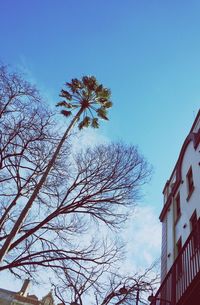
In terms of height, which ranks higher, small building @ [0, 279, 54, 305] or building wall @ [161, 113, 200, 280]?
building wall @ [161, 113, 200, 280]

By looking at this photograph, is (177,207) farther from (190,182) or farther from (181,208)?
(190,182)

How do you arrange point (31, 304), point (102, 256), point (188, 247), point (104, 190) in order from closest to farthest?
point (188, 247)
point (102, 256)
point (104, 190)
point (31, 304)

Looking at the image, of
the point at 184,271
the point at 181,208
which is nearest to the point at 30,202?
the point at 184,271

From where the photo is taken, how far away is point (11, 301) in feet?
127

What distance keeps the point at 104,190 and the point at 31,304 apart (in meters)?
30.9

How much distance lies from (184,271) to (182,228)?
668 cm

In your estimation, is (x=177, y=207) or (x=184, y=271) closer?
(x=184, y=271)

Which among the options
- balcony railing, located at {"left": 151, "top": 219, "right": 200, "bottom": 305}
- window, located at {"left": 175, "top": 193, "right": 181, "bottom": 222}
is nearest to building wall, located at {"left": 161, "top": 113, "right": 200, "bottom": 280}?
window, located at {"left": 175, "top": 193, "right": 181, "bottom": 222}

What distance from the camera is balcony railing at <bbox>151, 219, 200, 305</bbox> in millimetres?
7723

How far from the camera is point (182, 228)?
14.6m

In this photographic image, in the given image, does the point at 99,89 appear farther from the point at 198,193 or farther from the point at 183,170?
the point at 198,193

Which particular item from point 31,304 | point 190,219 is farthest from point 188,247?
point 31,304

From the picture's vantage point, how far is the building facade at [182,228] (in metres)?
7.96

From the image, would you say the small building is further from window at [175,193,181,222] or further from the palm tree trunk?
the palm tree trunk
